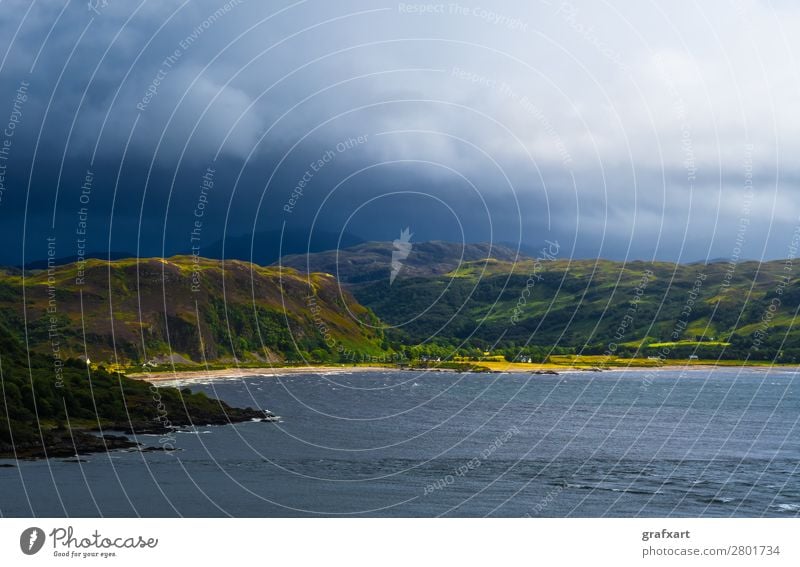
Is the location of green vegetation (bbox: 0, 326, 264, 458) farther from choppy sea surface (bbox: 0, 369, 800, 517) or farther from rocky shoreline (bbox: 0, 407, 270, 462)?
choppy sea surface (bbox: 0, 369, 800, 517)

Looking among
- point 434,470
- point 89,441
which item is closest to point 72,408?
point 89,441

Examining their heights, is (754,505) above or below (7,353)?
below

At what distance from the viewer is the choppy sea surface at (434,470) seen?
66750 mm

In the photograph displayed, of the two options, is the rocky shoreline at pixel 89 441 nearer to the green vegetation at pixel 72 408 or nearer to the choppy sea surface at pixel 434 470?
the green vegetation at pixel 72 408

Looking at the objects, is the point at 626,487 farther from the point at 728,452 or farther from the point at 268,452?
the point at 268,452

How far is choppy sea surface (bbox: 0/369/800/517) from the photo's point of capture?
66.8 meters

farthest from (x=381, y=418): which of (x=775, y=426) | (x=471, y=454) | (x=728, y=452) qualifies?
(x=775, y=426)

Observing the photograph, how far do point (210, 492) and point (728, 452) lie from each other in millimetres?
65407

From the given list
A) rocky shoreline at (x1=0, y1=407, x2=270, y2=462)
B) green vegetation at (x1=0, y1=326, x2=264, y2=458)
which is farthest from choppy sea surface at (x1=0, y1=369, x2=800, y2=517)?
green vegetation at (x1=0, y1=326, x2=264, y2=458)

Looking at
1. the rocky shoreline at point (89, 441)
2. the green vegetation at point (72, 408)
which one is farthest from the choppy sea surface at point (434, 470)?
the green vegetation at point (72, 408)

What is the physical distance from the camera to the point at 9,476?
6988cm

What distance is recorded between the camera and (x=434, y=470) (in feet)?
285

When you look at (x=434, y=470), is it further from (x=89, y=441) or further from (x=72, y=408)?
(x=72, y=408)

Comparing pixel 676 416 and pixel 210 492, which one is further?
pixel 676 416
